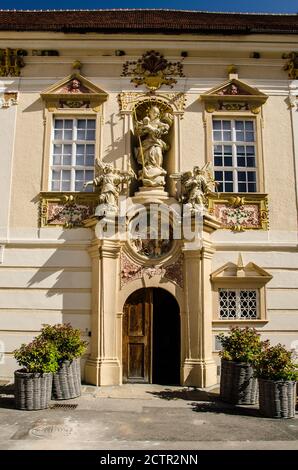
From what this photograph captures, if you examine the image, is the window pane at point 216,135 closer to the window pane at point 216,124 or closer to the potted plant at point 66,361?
the window pane at point 216,124

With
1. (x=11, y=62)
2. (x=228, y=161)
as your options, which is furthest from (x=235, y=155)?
(x=11, y=62)

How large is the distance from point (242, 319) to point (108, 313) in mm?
3068

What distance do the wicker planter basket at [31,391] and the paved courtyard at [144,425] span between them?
0.18 meters

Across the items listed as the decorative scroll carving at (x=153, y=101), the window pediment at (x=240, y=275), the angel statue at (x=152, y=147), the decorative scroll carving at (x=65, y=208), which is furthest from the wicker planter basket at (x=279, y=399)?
the decorative scroll carving at (x=153, y=101)

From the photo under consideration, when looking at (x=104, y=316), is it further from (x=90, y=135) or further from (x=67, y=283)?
(x=90, y=135)

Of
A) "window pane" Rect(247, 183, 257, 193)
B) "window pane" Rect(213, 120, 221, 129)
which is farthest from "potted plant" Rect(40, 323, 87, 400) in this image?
"window pane" Rect(213, 120, 221, 129)

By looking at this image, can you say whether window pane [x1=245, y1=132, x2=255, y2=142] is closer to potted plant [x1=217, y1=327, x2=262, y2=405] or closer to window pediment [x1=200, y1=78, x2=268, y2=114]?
window pediment [x1=200, y1=78, x2=268, y2=114]

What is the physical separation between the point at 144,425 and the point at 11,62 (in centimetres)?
921

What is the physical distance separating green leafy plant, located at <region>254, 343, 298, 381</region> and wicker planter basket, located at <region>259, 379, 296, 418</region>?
106 millimetres

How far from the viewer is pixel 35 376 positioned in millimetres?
7391

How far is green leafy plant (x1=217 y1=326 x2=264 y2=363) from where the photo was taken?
25.9 ft

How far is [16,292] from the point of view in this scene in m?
9.75

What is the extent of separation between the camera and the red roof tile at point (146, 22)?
35.0ft

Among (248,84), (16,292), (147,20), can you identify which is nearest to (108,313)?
(16,292)
